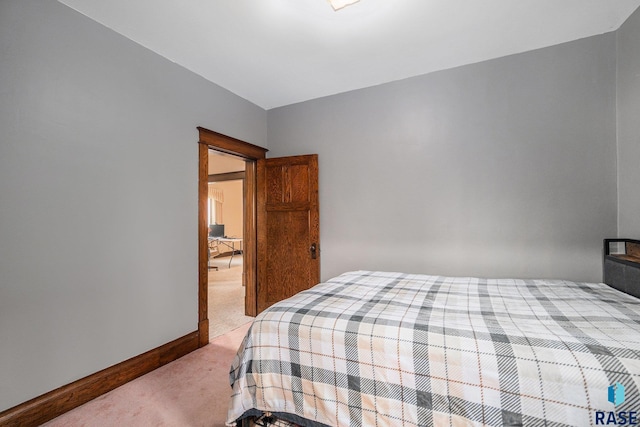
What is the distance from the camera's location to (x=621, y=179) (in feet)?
7.45

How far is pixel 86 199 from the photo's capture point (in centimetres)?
200

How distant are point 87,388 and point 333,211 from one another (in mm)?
2665

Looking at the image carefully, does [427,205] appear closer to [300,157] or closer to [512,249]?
[512,249]

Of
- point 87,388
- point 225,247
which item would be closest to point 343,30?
point 87,388

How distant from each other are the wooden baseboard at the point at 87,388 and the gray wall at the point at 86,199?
0.06 meters

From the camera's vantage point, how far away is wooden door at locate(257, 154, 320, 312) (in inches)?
135

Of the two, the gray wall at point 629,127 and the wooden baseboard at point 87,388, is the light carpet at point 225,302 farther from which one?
the gray wall at point 629,127

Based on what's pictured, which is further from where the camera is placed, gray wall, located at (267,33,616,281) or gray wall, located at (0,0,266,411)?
gray wall, located at (267,33,616,281)

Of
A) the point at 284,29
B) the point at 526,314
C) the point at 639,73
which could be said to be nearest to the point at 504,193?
the point at 639,73

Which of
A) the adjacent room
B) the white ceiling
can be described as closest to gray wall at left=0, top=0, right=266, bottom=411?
the adjacent room

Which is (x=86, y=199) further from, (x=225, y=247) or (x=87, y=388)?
(x=225, y=247)

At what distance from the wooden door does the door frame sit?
101 millimetres

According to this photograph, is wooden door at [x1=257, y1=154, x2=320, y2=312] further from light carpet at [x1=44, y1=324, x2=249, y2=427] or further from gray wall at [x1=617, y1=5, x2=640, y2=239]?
gray wall at [x1=617, y1=5, x2=640, y2=239]

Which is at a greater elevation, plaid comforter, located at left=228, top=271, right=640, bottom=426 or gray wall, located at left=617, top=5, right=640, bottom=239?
gray wall, located at left=617, top=5, right=640, bottom=239
